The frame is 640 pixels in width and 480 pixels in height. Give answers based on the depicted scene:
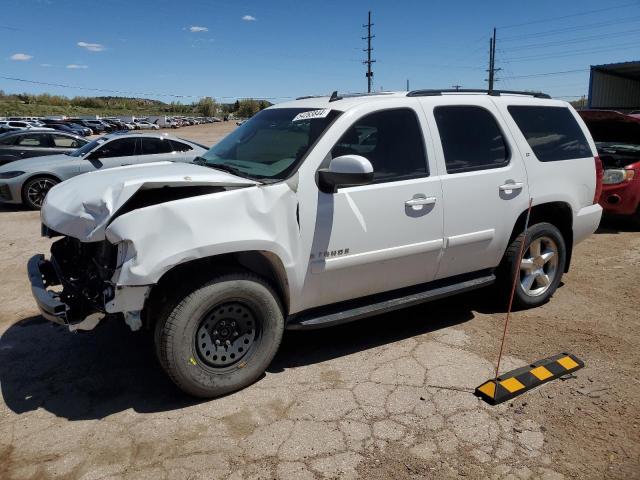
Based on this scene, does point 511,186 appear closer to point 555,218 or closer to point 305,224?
point 555,218

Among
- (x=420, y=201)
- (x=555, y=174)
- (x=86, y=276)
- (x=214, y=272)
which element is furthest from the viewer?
(x=555, y=174)

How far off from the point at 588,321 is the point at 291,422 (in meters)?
3.04

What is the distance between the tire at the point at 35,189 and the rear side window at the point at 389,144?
8.00 m

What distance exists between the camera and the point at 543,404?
3.27 metres

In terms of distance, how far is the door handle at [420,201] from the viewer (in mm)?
3710

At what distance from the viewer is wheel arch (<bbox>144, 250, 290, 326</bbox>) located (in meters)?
3.12

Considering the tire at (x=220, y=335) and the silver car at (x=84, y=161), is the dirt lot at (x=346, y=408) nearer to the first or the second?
the tire at (x=220, y=335)

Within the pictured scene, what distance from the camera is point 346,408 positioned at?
3230 millimetres

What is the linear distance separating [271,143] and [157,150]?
7.05 meters

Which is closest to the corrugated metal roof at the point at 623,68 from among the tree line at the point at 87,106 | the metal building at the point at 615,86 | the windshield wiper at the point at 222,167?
the metal building at the point at 615,86

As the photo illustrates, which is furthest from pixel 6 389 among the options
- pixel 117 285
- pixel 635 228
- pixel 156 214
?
pixel 635 228

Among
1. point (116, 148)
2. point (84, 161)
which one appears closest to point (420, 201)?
point (116, 148)

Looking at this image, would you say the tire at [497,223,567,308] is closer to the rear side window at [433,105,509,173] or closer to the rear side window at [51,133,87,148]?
the rear side window at [433,105,509,173]

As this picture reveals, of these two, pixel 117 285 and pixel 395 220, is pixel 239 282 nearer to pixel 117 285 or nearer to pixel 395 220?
pixel 117 285
